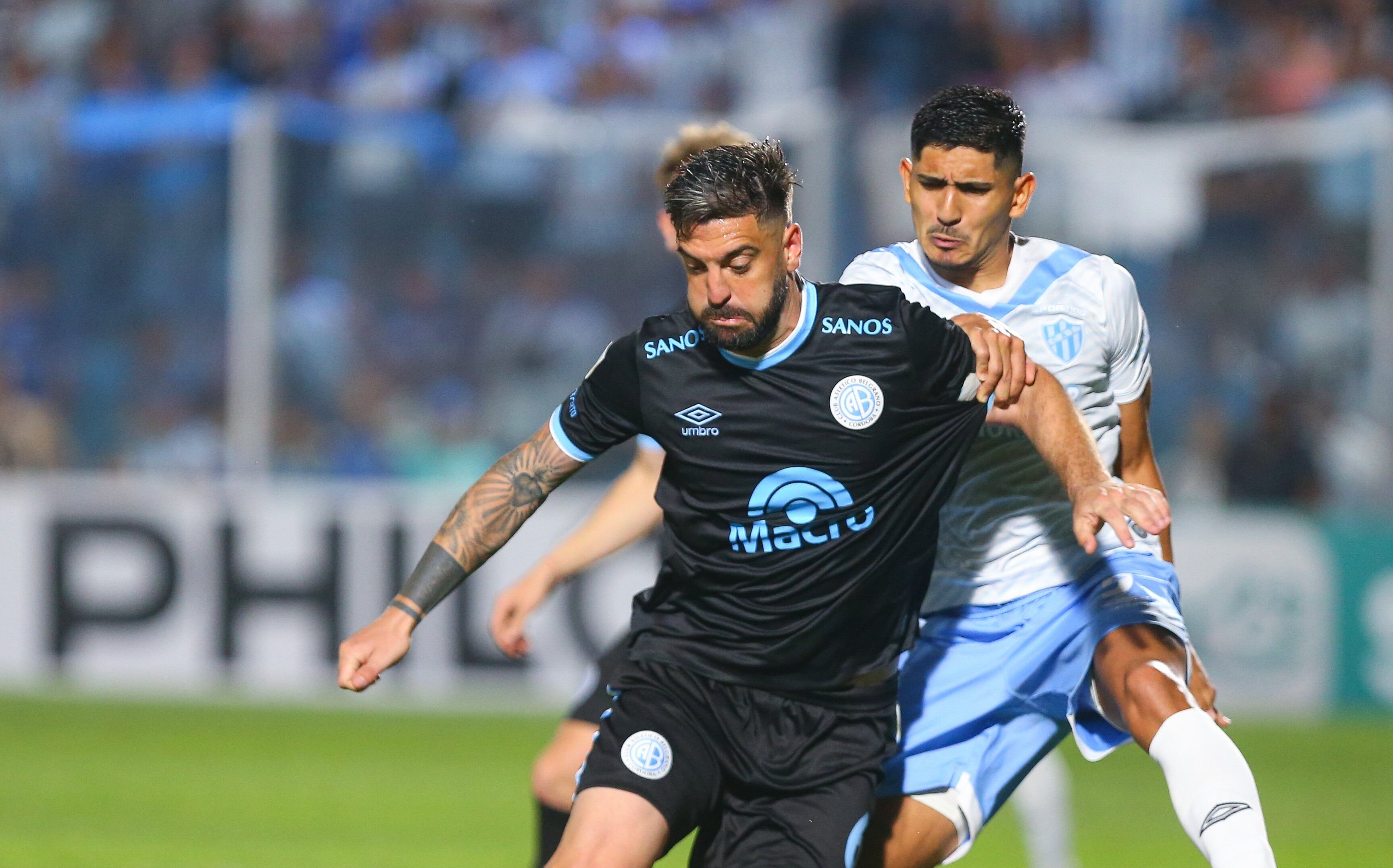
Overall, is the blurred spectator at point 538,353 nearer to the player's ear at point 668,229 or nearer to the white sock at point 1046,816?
the white sock at point 1046,816

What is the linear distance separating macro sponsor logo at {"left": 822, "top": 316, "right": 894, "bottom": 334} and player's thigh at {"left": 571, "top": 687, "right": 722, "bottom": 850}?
0.88 metres

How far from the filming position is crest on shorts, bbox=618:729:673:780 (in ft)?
12.4

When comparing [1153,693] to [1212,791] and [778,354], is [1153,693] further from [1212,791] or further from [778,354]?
[778,354]

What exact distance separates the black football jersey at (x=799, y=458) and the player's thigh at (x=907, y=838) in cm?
51

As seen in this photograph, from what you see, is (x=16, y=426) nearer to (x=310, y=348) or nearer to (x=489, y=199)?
(x=310, y=348)

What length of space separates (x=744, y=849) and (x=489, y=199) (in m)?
8.04

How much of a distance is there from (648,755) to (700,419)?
732mm

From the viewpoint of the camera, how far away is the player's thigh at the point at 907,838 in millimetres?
4375

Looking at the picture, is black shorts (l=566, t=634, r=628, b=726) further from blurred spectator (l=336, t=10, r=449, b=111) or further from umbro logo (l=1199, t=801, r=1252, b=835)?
blurred spectator (l=336, t=10, r=449, b=111)

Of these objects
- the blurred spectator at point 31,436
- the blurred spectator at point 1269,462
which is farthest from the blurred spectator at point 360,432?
Answer: the blurred spectator at point 1269,462

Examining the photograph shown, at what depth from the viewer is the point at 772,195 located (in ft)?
12.5

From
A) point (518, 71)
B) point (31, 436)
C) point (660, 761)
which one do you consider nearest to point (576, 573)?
point (660, 761)

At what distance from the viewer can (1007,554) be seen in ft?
14.4

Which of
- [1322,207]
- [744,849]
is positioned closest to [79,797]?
[744,849]
